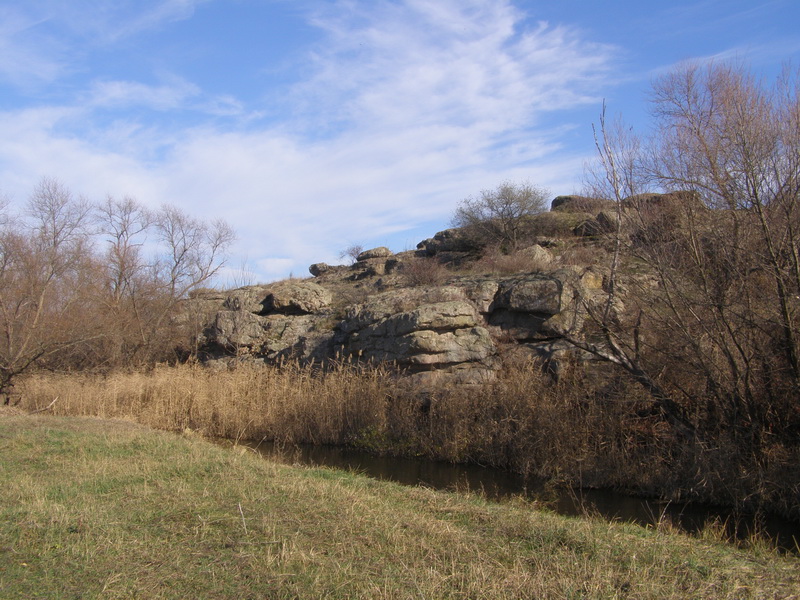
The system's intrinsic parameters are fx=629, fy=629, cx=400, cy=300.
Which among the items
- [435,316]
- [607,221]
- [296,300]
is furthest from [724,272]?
[296,300]

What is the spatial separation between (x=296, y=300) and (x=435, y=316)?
8811 mm

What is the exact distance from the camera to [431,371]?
1597cm

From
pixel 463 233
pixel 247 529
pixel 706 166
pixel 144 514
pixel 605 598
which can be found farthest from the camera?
pixel 463 233

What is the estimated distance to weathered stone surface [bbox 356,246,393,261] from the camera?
110 feet

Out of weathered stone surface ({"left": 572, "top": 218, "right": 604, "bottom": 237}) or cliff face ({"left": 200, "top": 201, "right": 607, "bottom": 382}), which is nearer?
cliff face ({"left": 200, "top": 201, "right": 607, "bottom": 382})

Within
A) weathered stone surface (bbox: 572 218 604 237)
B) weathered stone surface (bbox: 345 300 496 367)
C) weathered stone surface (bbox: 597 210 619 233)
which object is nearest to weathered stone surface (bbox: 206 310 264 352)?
weathered stone surface (bbox: 345 300 496 367)

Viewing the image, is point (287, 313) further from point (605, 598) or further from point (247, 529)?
point (605, 598)

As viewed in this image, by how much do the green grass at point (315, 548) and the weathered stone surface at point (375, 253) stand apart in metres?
26.2

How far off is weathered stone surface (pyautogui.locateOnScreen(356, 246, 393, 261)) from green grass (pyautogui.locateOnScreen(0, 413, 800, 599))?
26175mm

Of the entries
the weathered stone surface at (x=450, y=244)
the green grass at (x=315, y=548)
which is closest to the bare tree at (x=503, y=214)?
the weathered stone surface at (x=450, y=244)

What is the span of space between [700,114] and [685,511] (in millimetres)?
6554

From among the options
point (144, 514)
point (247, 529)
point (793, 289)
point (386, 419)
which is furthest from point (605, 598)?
point (386, 419)

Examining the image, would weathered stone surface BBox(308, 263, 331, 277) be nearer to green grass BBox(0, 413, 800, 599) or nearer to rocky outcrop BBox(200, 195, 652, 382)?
rocky outcrop BBox(200, 195, 652, 382)

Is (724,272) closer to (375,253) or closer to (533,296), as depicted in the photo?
(533,296)
